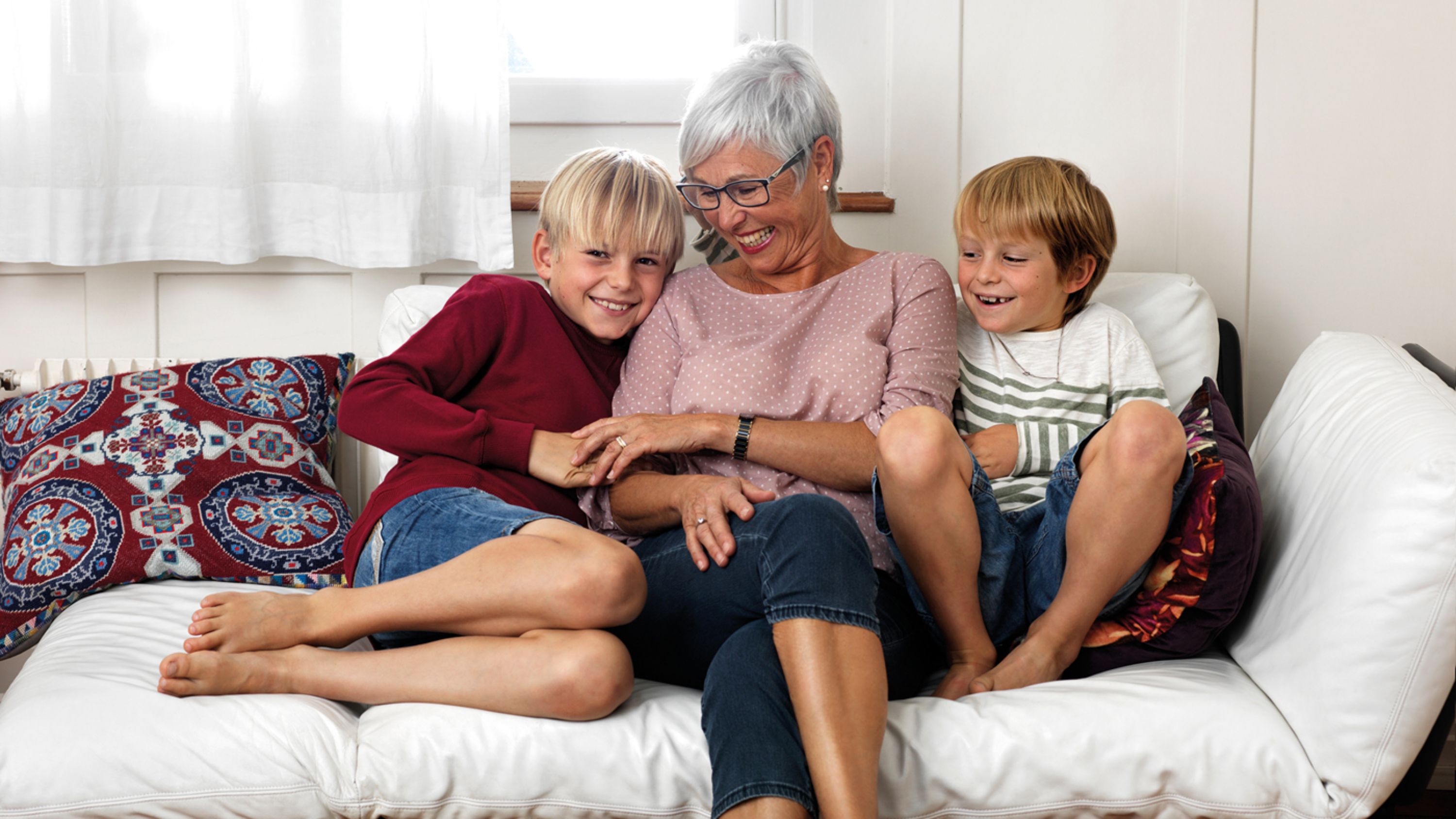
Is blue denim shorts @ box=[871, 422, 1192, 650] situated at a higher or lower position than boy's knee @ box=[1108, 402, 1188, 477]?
lower

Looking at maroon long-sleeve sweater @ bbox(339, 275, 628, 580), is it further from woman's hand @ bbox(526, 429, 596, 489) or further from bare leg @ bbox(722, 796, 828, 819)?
bare leg @ bbox(722, 796, 828, 819)

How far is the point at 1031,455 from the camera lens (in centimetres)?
141

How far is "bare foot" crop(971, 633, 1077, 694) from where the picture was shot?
1.18 metres

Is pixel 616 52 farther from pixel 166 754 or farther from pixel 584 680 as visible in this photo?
pixel 166 754

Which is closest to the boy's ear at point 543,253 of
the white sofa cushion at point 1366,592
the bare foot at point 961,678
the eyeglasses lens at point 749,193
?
the eyeglasses lens at point 749,193

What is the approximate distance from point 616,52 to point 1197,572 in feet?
5.13

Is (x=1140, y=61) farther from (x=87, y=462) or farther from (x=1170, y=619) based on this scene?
(x=87, y=462)

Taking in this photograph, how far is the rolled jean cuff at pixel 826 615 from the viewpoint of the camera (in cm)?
106

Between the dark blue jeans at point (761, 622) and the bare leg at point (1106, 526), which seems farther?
the bare leg at point (1106, 526)

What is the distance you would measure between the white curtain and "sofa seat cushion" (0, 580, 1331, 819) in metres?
0.98

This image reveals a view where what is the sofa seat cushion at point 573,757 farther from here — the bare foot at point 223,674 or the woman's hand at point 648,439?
the woman's hand at point 648,439

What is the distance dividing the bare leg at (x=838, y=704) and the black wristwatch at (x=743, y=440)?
1.11 feet

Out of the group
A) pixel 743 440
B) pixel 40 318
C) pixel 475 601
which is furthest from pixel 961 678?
pixel 40 318

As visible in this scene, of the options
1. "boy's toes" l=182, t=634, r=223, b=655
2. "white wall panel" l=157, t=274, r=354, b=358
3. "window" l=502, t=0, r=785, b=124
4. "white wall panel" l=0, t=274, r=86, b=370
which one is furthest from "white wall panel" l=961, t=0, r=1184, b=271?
"white wall panel" l=0, t=274, r=86, b=370
